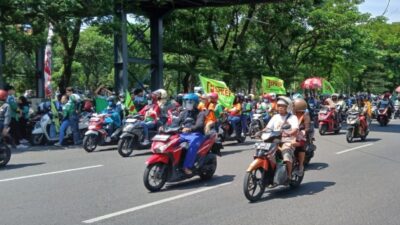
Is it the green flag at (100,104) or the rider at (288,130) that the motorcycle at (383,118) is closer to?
the green flag at (100,104)

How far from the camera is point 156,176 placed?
28.9 feet

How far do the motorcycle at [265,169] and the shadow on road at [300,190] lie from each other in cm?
17

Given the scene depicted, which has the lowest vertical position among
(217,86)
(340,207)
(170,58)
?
(340,207)

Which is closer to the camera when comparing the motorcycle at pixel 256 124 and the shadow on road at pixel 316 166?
the shadow on road at pixel 316 166

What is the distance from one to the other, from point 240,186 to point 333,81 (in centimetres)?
4546

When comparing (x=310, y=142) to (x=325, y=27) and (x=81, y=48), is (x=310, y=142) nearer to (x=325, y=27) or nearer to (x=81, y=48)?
(x=325, y=27)

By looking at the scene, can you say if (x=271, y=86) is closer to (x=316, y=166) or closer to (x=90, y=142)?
(x=90, y=142)

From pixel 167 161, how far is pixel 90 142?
21.2 ft

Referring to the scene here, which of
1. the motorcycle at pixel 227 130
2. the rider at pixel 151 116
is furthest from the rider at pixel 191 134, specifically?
the motorcycle at pixel 227 130

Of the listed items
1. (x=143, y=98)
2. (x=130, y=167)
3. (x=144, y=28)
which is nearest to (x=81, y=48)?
(x=144, y=28)

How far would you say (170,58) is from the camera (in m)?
35.8

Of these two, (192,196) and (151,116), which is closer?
(192,196)

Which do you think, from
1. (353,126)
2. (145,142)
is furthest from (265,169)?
(353,126)

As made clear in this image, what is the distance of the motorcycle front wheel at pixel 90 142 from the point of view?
1464 centimetres
